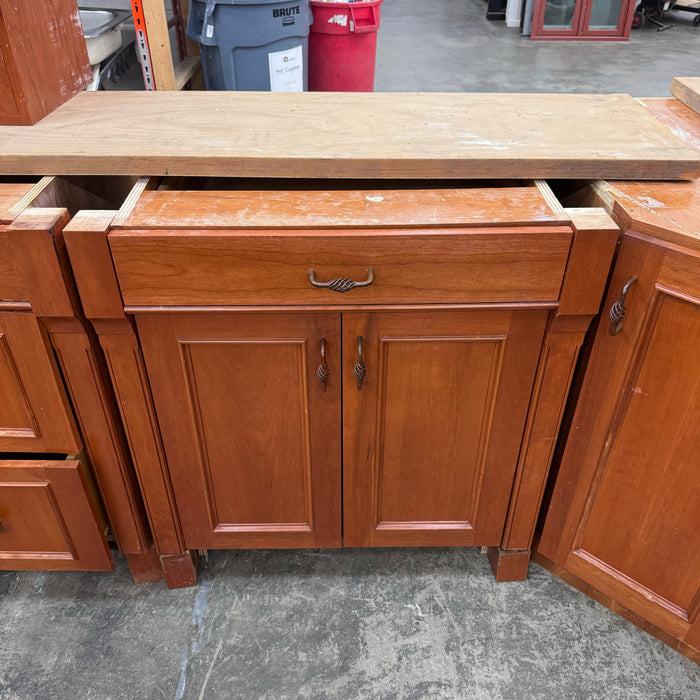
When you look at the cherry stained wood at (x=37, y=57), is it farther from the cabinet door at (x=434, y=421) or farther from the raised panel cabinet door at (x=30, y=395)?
the cabinet door at (x=434, y=421)

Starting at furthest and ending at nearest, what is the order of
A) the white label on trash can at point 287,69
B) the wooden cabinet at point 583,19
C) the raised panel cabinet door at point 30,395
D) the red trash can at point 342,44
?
the wooden cabinet at point 583,19 < the red trash can at point 342,44 < the white label on trash can at point 287,69 < the raised panel cabinet door at point 30,395

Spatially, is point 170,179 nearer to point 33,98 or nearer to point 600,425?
point 33,98

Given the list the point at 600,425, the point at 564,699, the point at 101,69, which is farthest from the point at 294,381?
the point at 101,69

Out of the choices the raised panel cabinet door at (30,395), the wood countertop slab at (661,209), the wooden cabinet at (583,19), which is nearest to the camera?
the wood countertop slab at (661,209)

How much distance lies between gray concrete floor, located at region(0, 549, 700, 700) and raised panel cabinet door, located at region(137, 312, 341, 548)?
0.51ft

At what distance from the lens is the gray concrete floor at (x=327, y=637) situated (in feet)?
3.88

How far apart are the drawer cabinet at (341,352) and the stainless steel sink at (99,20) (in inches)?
35.7

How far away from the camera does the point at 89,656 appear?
1.22 m

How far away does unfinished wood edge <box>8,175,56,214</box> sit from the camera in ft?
3.01

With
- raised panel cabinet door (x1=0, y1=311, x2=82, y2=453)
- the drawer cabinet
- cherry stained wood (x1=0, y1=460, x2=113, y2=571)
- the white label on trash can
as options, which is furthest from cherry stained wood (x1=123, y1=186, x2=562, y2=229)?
the white label on trash can

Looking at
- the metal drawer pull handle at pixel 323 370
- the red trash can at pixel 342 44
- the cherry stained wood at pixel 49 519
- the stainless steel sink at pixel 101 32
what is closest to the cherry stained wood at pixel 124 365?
the cherry stained wood at pixel 49 519

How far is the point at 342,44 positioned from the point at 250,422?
1724 millimetres

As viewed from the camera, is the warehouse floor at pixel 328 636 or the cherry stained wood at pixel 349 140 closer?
the cherry stained wood at pixel 349 140

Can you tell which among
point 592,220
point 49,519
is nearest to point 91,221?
point 49,519
